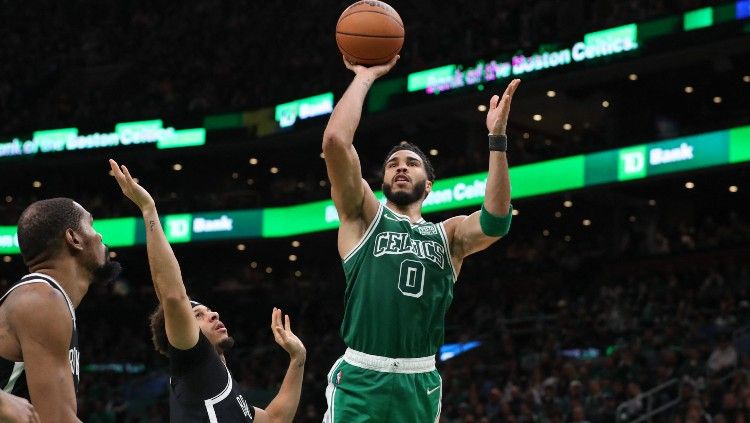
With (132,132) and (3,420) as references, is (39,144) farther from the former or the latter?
(3,420)

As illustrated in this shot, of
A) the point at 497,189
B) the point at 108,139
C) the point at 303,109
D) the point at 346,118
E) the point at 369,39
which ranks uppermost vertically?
the point at 108,139

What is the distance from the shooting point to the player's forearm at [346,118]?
547cm

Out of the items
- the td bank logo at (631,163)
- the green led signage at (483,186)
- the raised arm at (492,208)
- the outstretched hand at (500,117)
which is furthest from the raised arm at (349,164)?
the td bank logo at (631,163)

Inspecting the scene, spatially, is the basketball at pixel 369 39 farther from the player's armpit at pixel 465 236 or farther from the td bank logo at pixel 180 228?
the td bank logo at pixel 180 228

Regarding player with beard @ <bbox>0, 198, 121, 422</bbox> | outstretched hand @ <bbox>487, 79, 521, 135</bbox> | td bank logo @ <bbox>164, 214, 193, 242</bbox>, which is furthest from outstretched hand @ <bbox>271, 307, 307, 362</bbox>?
td bank logo @ <bbox>164, 214, 193, 242</bbox>

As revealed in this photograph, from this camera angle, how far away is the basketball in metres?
6.05

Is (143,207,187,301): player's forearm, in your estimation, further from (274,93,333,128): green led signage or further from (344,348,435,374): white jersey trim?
(274,93,333,128): green led signage

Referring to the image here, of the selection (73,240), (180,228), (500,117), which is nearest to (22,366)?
(73,240)

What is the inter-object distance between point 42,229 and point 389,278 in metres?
1.86

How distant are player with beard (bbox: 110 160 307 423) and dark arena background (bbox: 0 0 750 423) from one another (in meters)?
9.41

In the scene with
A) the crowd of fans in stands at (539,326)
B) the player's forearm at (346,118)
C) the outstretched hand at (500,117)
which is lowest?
the player's forearm at (346,118)

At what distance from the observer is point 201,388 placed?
562cm

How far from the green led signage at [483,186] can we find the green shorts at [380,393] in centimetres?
1488

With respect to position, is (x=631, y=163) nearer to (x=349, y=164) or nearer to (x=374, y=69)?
(x=374, y=69)
